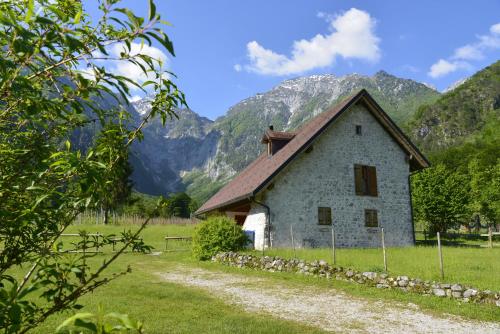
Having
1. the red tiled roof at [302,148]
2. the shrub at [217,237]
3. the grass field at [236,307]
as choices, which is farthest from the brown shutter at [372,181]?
the shrub at [217,237]

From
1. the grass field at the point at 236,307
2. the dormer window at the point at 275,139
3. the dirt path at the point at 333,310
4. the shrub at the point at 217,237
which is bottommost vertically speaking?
the dirt path at the point at 333,310

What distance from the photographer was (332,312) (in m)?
8.13

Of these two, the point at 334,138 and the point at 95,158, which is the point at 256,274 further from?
the point at 95,158

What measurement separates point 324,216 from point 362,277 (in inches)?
337

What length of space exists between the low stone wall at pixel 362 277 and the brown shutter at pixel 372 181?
8.88 metres

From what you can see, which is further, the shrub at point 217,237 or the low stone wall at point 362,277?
the shrub at point 217,237

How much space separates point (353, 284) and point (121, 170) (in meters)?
10.4

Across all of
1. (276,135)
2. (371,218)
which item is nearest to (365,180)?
(371,218)

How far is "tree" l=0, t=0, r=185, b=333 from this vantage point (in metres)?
1.77

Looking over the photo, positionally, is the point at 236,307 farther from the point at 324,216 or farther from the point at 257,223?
the point at 324,216

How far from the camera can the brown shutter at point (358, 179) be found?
831 inches

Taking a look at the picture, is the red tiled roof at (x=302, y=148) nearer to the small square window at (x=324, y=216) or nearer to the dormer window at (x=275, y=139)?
the dormer window at (x=275, y=139)

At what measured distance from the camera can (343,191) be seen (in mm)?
20734

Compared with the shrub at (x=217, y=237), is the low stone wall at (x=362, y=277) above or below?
below
